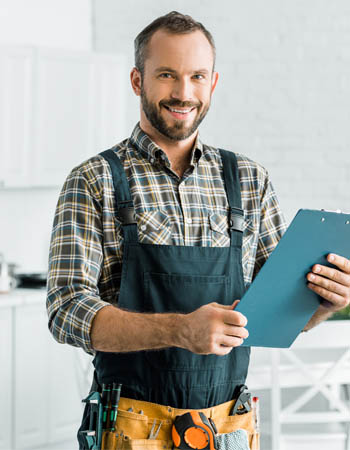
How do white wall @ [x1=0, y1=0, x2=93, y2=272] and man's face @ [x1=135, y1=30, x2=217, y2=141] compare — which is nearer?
man's face @ [x1=135, y1=30, x2=217, y2=141]

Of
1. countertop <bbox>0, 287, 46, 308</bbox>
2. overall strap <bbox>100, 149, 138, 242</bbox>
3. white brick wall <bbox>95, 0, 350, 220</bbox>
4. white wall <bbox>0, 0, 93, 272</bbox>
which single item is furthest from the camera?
white wall <bbox>0, 0, 93, 272</bbox>

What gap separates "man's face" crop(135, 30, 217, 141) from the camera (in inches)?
67.4

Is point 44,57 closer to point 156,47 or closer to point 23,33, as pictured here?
point 23,33

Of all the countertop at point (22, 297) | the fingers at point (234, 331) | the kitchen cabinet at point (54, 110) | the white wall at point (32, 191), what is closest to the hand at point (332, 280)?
the fingers at point (234, 331)

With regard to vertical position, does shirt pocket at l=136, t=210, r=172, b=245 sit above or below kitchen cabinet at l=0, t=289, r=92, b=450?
above

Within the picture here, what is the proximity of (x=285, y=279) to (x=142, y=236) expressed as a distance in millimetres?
329

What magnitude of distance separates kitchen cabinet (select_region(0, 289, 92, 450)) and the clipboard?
248 cm

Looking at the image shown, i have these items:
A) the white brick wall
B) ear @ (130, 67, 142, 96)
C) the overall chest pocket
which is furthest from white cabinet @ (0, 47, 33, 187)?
the overall chest pocket

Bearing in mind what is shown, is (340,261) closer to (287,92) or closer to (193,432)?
(193,432)

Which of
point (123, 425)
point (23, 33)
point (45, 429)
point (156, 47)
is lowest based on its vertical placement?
point (45, 429)

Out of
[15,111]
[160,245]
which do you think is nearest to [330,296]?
[160,245]

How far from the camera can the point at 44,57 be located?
4.51 meters

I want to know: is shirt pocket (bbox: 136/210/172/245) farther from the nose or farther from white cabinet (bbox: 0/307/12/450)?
white cabinet (bbox: 0/307/12/450)

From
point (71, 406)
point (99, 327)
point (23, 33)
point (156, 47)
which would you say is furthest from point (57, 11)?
point (99, 327)
